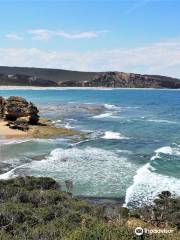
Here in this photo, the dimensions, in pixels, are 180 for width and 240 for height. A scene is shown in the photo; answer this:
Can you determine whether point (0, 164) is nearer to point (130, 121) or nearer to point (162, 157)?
point (162, 157)

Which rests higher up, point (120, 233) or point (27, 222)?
point (120, 233)

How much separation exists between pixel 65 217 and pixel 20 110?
1569 inches

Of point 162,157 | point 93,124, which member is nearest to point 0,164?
point 162,157

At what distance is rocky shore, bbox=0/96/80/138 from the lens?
47.5 meters

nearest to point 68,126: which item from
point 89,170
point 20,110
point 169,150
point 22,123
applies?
point 20,110

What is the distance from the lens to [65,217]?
1472cm

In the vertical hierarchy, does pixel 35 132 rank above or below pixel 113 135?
above

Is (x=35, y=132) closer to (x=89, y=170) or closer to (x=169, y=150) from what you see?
(x=169, y=150)

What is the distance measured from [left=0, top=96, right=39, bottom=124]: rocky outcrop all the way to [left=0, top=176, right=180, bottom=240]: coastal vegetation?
96.7 feet

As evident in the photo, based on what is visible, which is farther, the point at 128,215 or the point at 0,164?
the point at 0,164

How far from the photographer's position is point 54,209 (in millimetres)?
15898

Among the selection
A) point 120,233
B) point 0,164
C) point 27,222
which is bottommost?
point 0,164

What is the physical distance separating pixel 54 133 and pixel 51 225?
36.3 meters

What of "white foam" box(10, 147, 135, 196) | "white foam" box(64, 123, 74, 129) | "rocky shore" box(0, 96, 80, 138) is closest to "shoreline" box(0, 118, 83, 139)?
"rocky shore" box(0, 96, 80, 138)
